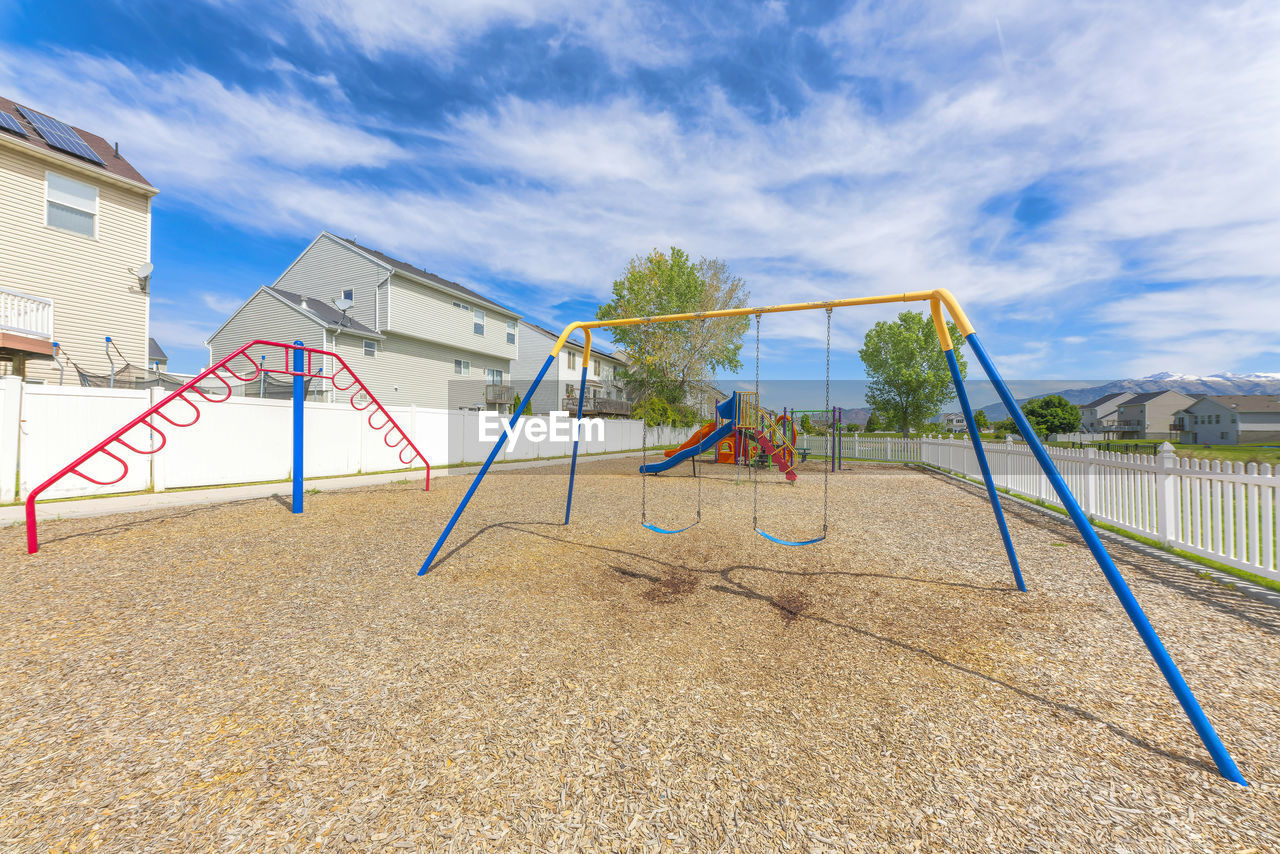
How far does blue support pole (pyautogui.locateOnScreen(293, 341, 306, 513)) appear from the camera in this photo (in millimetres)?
8906

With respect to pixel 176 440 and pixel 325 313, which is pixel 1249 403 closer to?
pixel 325 313

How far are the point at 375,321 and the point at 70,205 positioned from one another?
1096cm

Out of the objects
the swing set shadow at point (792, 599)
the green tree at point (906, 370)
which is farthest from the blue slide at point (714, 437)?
the green tree at point (906, 370)

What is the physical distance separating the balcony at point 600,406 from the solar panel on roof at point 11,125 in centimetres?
2542

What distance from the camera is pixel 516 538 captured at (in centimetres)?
747

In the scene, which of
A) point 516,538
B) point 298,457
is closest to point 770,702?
point 516,538

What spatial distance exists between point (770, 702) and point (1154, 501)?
7.11 metres

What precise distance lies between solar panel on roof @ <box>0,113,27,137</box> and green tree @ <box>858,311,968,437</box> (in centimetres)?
6071

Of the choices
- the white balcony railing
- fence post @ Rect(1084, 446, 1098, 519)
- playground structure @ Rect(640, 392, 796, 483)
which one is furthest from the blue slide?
the white balcony railing

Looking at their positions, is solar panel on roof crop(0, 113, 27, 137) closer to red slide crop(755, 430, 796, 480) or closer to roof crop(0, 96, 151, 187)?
roof crop(0, 96, 151, 187)

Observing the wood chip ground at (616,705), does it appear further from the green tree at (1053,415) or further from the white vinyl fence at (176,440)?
the green tree at (1053,415)

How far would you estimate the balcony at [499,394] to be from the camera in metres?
30.9

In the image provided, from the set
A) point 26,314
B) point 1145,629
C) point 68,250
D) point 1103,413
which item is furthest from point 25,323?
point 1103,413

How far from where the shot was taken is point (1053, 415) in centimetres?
8225
